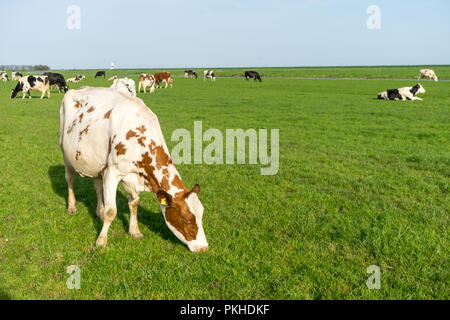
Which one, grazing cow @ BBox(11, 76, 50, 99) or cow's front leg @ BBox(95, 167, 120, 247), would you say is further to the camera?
grazing cow @ BBox(11, 76, 50, 99)

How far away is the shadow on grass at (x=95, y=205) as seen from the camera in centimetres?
593

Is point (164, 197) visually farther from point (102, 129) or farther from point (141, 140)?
point (102, 129)

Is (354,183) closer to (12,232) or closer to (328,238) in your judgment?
(328,238)

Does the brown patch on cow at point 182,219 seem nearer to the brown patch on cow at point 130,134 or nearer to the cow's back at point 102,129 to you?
the cow's back at point 102,129

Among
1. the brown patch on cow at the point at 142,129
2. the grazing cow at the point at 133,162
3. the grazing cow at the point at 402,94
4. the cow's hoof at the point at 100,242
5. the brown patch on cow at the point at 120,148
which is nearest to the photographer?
the grazing cow at the point at 133,162

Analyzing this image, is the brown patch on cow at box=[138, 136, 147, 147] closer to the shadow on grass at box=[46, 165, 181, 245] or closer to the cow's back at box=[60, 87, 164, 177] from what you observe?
the cow's back at box=[60, 87, 164, 177]

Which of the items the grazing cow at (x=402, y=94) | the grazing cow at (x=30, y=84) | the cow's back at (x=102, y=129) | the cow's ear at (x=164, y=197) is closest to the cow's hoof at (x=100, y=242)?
the cow's back at (x=102, y=129)

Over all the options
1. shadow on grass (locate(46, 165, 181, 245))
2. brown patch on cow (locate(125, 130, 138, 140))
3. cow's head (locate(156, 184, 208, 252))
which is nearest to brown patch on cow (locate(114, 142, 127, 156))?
brown patch on cow (locate(125, 130, 138, 140))

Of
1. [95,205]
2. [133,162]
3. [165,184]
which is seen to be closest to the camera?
[165,184]

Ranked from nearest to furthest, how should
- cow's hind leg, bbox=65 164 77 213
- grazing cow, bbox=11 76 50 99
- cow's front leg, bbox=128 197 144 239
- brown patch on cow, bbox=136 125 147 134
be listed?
brown patch on cow, bbox=136 125 147 134, cow's front leg, bbox=128 197 144 239, cow's hind leg, bbox=65 164 77 213, grazing cow, bbox=11 76 50 99

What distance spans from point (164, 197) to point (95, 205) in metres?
3.14

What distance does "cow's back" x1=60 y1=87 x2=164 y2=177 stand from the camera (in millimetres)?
4934

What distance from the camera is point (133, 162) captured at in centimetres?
491

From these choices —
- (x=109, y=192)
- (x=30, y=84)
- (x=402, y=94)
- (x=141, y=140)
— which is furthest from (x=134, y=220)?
(x=30, y=84)
